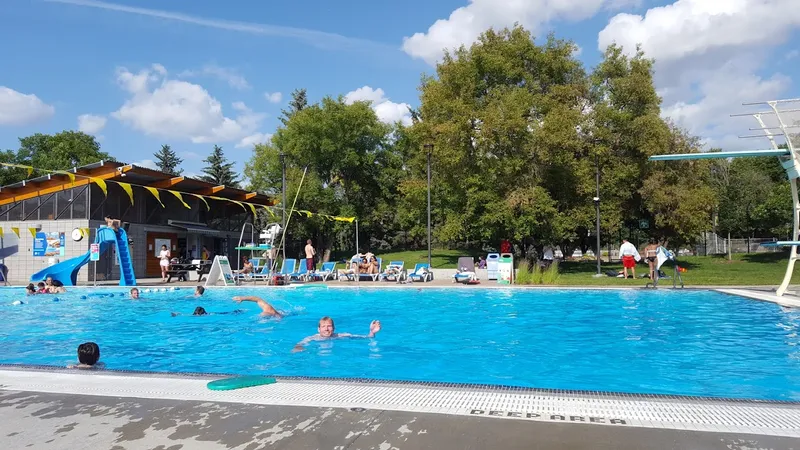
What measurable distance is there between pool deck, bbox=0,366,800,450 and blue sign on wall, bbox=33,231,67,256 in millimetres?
22849

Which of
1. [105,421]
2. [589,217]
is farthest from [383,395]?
[589,217]

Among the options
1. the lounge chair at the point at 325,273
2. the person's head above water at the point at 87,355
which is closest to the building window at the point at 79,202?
the lounge chair at the point at 325,273

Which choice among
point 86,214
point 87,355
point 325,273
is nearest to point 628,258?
point 325,273

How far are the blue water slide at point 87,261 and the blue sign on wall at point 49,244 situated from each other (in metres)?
4.48

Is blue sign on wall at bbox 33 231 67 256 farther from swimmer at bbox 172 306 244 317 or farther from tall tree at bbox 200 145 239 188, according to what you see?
tall tree at bbox 200 145 239 188

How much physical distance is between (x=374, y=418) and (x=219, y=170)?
50235 mm

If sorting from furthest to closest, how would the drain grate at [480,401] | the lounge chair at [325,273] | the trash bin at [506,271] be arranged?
the lounge chair at [325,273]
the trash bin at [506,271]
the drain grate at [480,401]

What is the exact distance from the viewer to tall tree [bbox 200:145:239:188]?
1989 inches

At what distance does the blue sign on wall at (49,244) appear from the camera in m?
24.3

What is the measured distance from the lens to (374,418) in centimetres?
361

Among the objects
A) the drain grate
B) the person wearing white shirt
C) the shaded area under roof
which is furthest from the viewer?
the shaded area under roof

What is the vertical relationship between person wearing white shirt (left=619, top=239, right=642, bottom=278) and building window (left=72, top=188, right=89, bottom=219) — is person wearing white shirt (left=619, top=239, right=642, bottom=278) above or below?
below

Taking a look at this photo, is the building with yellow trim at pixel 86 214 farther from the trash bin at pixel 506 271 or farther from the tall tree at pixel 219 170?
the tall tree at pixel 219 170

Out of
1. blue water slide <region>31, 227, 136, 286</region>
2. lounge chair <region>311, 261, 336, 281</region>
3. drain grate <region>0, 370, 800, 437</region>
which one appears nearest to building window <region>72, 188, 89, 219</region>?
blue water slide <region>31, 227, 136, 286</region>
